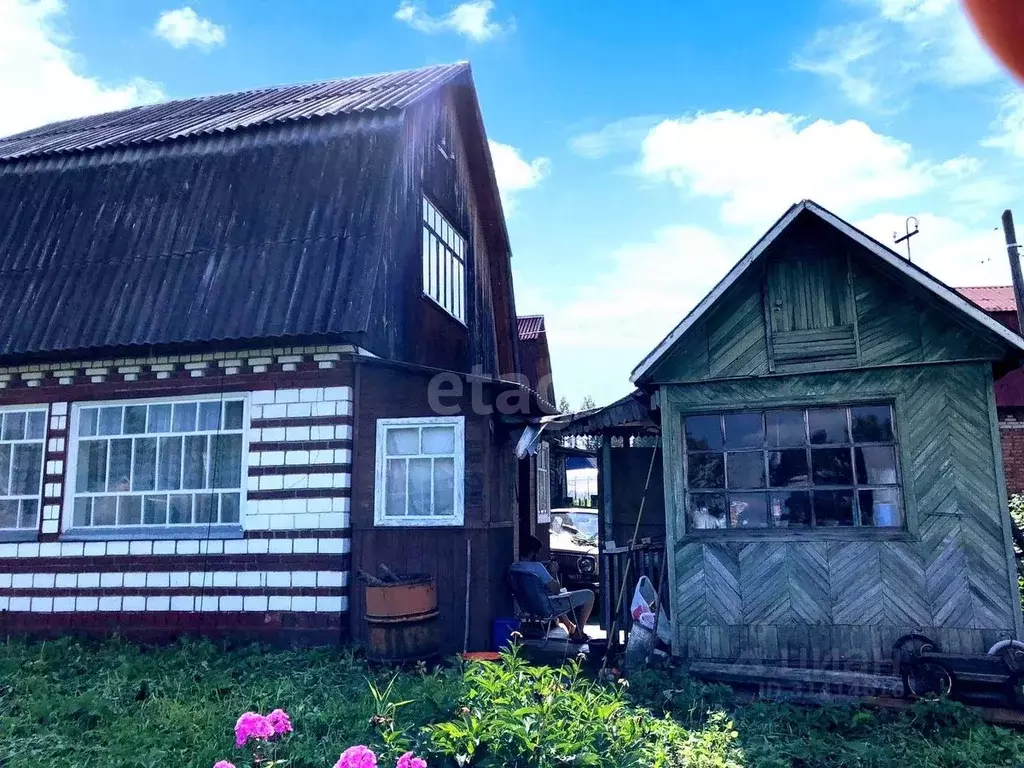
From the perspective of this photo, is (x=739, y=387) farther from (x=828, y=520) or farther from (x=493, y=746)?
(x=493, y=746)

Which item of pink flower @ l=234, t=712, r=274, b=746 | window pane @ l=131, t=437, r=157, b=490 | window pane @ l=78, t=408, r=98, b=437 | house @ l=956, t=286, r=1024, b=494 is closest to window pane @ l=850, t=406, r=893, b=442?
pink flower @ l=234, t=712, r=274, b=746

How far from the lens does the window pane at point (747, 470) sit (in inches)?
324

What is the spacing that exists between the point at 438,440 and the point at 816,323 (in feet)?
14.9

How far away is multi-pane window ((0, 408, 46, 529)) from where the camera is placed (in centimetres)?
986

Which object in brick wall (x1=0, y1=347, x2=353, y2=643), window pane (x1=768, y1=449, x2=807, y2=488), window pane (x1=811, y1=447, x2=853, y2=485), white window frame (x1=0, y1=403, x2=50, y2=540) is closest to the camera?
window pane (x1=811, y1=447, x2=853, y2=485)

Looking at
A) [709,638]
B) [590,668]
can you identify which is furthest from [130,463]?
[709,638]

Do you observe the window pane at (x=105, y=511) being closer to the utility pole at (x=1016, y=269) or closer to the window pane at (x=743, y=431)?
the window pane at (x=743, y=431)

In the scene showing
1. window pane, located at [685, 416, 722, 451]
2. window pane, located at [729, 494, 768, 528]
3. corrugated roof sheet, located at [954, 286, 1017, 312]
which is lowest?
window pane, located at [729, 494, 768, 528]

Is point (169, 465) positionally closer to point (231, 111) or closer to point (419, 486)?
point (419, 486)

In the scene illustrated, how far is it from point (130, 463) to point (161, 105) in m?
9.25

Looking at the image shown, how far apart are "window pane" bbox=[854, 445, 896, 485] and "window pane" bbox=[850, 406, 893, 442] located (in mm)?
99

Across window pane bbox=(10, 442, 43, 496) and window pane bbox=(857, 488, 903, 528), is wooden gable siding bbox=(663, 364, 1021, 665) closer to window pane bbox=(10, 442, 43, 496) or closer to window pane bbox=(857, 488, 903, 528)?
window pane bbox=(857, 488, 903, 528)

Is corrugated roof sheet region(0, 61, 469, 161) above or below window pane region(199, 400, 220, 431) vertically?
above

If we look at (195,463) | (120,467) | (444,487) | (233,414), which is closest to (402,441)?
(444,487)
